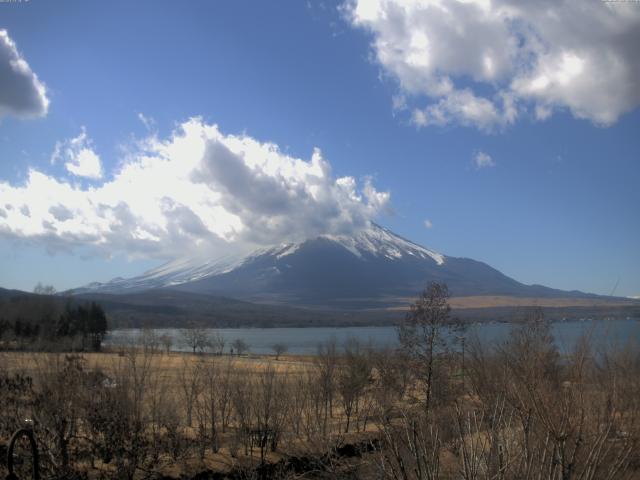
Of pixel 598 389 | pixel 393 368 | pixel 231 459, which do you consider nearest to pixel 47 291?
pixel 393 368

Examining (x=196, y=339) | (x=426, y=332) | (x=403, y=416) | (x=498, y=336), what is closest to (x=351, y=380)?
→ (x=426, y=332)

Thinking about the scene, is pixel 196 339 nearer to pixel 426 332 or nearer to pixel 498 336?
pixel 426 332

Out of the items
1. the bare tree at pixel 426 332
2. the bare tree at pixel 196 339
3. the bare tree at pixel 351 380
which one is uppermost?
the bare tree at pixel 426 332

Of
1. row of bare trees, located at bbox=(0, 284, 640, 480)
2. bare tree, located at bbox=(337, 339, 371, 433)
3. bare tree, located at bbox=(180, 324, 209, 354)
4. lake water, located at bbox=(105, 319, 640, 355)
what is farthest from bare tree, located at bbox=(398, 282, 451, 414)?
bare tree, located at bbox=(180, 324, 209, 354)

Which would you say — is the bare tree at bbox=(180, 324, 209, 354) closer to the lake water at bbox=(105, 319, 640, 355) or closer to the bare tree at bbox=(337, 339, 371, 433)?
the lake water at bbox=(105, 319, 640, 355)

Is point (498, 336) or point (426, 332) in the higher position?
point (498, 336)

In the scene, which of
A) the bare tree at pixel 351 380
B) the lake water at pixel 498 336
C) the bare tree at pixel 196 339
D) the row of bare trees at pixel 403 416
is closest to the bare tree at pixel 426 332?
the row of bare trees at pixel 403 416

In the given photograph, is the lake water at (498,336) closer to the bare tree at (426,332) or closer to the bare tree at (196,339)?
the bare tree at (426,332)

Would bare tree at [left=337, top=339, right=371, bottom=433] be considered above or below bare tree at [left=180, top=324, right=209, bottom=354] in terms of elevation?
above

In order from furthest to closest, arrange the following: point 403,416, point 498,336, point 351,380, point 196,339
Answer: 1. point 196,339
2. point 351,380
3. point 498,336
4. point 403,416

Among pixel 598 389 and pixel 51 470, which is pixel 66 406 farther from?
pixel 598 389

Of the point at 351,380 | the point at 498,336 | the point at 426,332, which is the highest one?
the point at 498,336

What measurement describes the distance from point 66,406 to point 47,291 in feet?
373

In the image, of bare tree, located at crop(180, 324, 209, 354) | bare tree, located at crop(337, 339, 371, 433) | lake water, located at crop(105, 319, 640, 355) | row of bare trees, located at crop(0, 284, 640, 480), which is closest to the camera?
row of bare trees, located at crop(0, 284, 640, 480)
